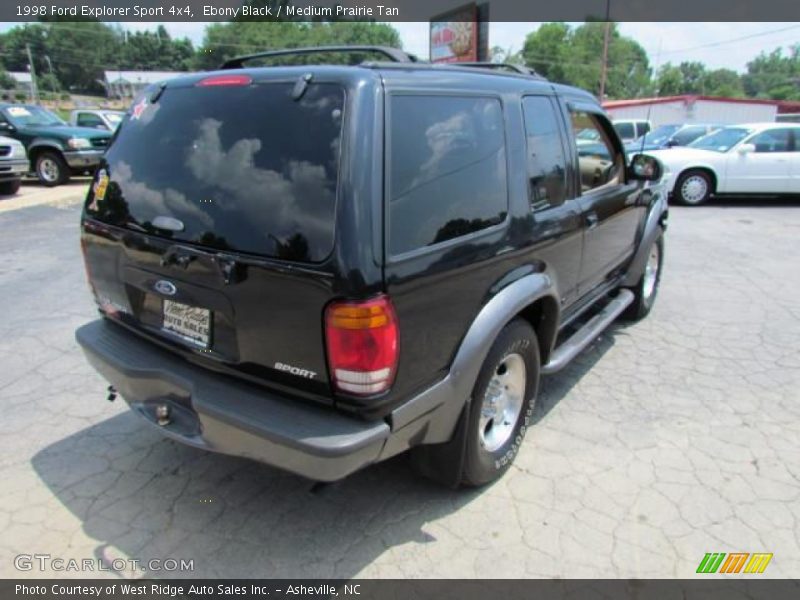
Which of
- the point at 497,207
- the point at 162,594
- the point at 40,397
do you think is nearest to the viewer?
the point at 162,594

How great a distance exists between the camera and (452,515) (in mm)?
2725

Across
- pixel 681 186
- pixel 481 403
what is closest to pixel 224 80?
pixel 481 403

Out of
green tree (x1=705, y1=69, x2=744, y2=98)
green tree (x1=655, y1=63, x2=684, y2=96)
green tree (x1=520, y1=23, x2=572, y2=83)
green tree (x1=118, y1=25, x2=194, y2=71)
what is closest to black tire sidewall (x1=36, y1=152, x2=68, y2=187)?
green tree (x1=118, y1=25, x2=194, y2=71)

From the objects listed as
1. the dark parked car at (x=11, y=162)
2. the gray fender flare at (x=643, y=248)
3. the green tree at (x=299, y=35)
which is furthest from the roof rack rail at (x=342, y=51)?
the green tree at (x=299, y=35)

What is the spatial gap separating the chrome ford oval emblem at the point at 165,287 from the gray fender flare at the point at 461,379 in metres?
1.07

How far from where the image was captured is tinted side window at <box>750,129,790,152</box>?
11594 mm

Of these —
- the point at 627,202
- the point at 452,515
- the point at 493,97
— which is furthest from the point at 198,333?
the point at 627,202

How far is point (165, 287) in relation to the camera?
2.45 meters

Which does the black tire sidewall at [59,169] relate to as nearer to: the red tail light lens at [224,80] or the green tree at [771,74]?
the red tail light lens at [224,80]

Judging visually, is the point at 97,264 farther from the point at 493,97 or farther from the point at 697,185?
the point at 697,185

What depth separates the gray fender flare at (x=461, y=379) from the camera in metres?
2.29

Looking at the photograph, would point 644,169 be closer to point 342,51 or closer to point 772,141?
point 342,51

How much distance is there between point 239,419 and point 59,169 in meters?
14.2

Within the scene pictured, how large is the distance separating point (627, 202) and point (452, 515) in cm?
275
